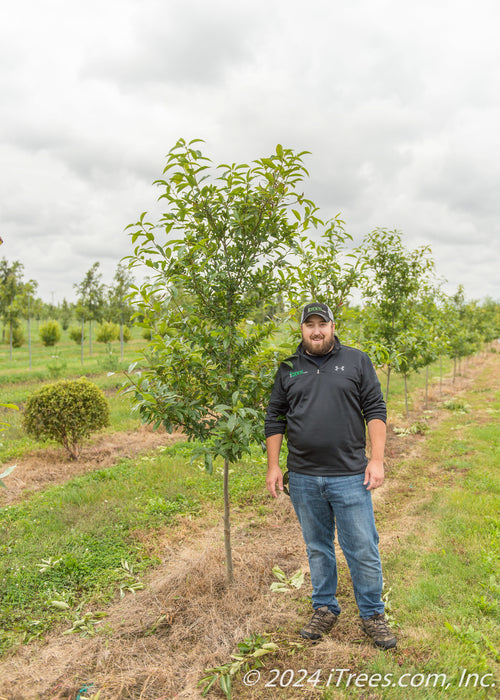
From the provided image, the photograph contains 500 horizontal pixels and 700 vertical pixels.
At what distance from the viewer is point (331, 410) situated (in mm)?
3084

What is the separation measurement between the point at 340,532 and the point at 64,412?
593cm

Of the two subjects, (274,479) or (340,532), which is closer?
(340,532)

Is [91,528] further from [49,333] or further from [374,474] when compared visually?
[49,333]

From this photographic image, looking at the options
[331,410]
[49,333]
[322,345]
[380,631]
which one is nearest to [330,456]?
[331,410]

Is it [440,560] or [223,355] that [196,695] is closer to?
[223,355]

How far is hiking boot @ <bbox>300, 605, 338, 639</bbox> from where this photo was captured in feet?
10.6

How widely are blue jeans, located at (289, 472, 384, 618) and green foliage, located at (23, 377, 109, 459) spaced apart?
564 cm

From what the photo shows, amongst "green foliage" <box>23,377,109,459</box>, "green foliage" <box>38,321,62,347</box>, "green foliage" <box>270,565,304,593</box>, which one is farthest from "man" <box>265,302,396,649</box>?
"green foliage" <box>38,321,62,347</box>

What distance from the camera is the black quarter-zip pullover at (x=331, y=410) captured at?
10.0ft

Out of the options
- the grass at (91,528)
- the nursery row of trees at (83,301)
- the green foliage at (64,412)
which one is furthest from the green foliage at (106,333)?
the grass at (91,528)

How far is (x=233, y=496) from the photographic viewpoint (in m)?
6.40

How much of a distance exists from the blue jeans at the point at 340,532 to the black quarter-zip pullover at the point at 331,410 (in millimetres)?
111

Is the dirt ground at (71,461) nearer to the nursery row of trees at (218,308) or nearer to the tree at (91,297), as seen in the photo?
the nursery row of trees at (218,308)

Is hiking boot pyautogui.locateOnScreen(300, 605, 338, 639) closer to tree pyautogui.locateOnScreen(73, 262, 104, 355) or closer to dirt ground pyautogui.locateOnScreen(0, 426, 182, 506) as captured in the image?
dirt ground pyautogui.locateOnScreen(0, 426, 182, 506)
